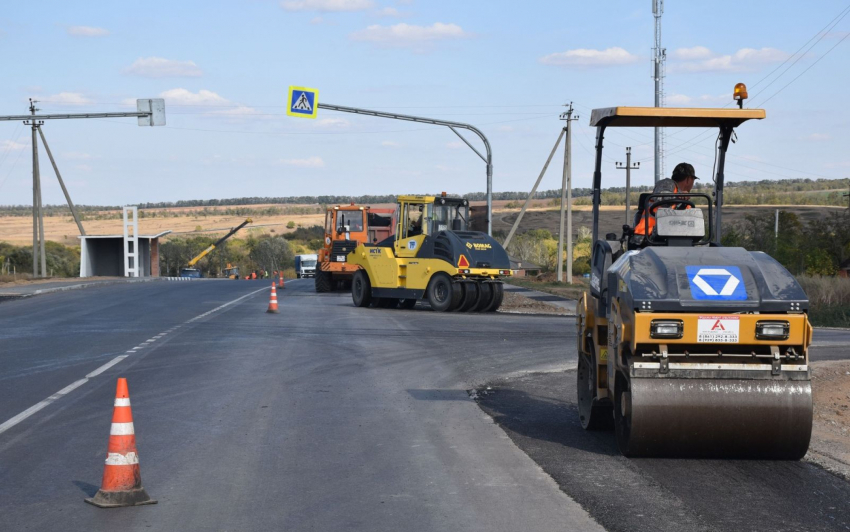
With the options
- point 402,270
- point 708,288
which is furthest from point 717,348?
point 402,270

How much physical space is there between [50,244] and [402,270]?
253 feet

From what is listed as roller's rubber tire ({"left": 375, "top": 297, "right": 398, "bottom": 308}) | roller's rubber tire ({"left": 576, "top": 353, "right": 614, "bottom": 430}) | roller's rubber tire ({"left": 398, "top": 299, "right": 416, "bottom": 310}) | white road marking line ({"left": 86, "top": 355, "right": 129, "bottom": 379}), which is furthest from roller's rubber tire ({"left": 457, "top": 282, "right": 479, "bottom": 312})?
roller's rubber tire ({"left": 576, "top": 353, "right": 614, "bottom": 430})

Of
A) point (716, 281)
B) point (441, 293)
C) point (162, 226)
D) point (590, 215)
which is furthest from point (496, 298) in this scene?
point (162, 226)

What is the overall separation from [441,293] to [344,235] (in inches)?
453

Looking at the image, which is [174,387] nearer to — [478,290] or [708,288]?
[708,288]

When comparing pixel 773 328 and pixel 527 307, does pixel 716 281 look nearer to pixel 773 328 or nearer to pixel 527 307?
pixel 773 328

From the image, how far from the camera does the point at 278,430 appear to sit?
924cm

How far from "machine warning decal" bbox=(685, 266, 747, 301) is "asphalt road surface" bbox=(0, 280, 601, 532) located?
5.93 feet

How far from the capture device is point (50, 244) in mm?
95188

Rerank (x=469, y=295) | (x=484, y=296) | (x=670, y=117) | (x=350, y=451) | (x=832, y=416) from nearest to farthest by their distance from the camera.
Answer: (x=350, y=451) < (x=670, y=117) < (x=832, y=416) < (x=469, y=295) < (x=484, y=296)

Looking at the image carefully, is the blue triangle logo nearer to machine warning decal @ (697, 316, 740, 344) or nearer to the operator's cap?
machine warning decal @ (697, 316, 740, 344)

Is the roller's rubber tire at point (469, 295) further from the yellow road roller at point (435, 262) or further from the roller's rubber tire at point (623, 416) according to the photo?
the roller's rubber tire at point (623, 416)

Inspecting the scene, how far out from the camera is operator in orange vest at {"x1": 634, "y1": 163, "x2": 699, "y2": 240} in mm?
8711

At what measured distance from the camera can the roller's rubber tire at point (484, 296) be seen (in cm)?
2598
